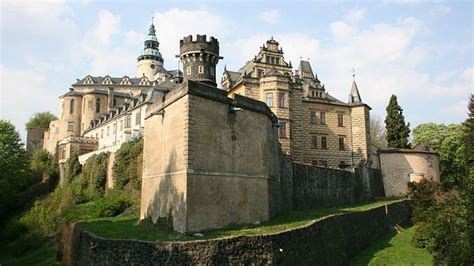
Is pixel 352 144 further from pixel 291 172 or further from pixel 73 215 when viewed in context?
pixel 73 215

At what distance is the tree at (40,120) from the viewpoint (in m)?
69.0

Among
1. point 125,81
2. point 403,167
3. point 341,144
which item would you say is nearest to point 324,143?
point 341,144

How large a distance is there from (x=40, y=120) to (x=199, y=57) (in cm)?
5007

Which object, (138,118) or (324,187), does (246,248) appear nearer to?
(324,187)

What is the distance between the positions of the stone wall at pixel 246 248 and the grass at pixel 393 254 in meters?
0.61

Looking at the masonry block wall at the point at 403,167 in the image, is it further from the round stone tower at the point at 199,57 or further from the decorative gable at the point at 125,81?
the decorative gable at the point at 125,81

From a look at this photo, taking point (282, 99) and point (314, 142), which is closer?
point (282, 99)

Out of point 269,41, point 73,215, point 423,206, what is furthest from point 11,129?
point 423,206

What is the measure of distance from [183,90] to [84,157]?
28132 millimetres

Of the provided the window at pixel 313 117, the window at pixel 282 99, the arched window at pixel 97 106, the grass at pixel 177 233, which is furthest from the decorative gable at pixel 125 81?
the grass at pixel 177 233

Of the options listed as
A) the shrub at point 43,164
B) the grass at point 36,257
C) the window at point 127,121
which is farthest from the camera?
the shrub at point 43,164

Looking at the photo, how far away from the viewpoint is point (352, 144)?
130 feet

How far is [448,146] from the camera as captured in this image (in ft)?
156

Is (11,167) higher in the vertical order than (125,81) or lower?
lower
